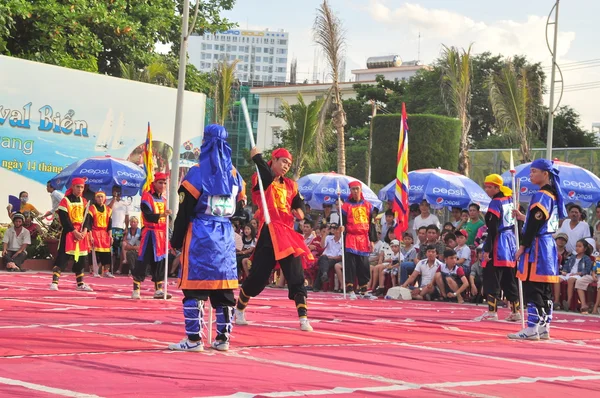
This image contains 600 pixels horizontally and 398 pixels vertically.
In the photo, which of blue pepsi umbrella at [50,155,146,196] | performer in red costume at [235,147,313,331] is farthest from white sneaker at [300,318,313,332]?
blue pepsi umbrella at [50,155,146,196]

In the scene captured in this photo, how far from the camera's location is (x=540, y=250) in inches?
464

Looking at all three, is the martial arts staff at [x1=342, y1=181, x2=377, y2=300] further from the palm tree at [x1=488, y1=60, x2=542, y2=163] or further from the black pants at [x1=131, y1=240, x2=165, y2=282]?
the palm tree at [x1=488, y1=60, x2=542, y2=163]

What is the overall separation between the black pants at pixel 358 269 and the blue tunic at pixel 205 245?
1050cm

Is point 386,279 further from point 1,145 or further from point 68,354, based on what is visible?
point 68,354

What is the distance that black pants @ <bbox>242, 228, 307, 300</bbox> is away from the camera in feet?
37.9

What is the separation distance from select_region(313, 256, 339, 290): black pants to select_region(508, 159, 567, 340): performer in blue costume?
10.1 m

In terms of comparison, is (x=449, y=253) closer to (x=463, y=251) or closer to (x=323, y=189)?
(x=463, y=251)

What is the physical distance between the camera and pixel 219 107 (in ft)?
139

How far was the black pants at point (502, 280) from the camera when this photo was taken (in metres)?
14.7

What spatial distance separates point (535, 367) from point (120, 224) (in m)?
17.2

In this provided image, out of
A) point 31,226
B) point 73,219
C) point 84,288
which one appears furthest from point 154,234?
point 31,226

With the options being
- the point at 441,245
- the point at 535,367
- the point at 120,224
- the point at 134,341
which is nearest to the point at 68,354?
the point at 134,341

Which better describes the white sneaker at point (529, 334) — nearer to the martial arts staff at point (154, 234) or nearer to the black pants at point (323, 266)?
the martial arts staff at point (154, 234)

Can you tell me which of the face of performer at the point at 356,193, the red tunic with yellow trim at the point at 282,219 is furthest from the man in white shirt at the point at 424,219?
the red tunic with yellow trim at the point at 282,219
